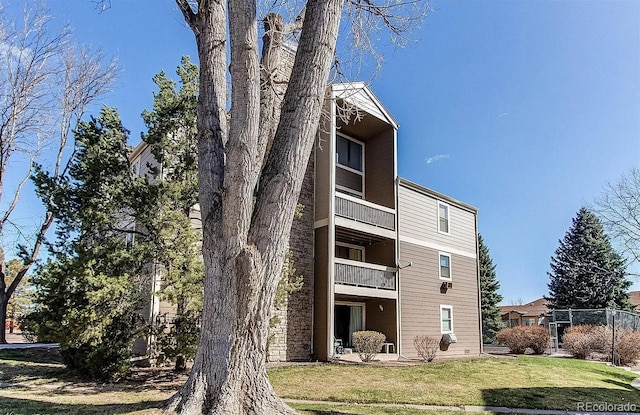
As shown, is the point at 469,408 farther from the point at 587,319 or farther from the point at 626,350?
the point at 587,319

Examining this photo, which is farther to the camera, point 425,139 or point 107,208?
point 425,139

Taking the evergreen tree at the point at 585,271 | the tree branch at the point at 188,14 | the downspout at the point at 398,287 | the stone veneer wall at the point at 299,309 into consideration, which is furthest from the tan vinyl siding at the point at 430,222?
the evergreen tree at the point at 585,271

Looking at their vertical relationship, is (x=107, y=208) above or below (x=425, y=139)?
below

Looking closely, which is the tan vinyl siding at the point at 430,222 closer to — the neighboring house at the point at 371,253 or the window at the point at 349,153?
the neighboring house at the point at 371,253

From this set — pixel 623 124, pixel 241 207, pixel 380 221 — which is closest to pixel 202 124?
pixel 241 207

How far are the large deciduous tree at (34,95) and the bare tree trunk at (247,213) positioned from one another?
14.8 m

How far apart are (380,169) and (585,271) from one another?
2207 cm

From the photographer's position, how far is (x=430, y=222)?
18.3m

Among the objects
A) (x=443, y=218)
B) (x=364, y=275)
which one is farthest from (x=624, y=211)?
(x=364, y=275)

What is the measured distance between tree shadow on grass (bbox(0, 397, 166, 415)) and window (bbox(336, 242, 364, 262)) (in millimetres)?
11126

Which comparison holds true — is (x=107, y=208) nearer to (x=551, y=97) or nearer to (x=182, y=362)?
(x=182, y=362)

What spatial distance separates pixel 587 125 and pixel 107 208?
1754 cm

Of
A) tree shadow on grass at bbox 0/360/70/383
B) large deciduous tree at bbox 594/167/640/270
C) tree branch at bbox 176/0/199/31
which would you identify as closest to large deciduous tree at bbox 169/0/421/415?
tree branch at bbox 176/0/199/31

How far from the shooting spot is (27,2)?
672 inches
